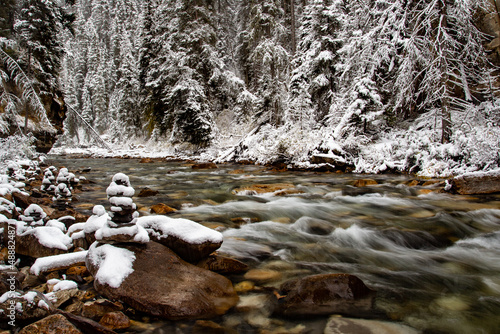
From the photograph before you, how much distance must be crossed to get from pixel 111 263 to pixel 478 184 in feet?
27.8

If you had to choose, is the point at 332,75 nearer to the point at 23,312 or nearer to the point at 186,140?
the point at 186,140

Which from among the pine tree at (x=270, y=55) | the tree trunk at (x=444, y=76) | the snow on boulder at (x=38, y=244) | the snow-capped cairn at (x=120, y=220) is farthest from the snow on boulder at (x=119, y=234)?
the pine tree at (x=270, y=55)

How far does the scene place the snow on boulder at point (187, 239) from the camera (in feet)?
10.8

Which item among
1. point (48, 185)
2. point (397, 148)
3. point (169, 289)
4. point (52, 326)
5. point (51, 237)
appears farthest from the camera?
point (397, 148)

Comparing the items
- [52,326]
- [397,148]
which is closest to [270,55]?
[397,148]

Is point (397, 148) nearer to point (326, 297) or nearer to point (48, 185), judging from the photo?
point (326, 297)

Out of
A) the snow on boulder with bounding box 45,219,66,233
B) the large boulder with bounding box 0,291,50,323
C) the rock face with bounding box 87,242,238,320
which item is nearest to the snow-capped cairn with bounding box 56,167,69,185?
the snow on boulder with bounding box 45,219,66,233

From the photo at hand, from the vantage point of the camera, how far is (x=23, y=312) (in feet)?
6.70

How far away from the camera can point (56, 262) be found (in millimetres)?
3055

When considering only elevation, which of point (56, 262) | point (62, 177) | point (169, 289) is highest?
point (169, 289)

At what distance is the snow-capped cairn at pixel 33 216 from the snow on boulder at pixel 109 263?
174 cm

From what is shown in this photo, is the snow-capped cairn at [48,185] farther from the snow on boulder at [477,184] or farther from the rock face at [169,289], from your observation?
the snow on boulder at [477,184]

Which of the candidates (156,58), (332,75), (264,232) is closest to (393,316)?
(264,232)

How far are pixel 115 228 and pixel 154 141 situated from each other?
2880cm
